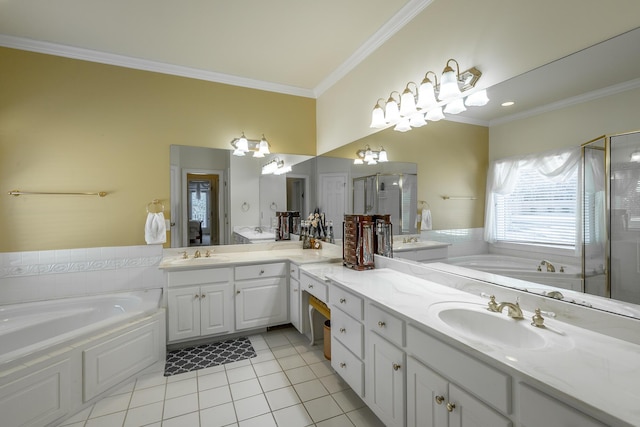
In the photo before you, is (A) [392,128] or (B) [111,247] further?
(B) [111,247]

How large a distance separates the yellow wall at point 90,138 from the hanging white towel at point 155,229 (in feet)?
0.47

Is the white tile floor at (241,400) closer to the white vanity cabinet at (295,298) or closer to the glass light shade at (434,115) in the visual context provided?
the white vanity cabinet at (295,298)

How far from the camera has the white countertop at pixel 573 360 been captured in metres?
0.78

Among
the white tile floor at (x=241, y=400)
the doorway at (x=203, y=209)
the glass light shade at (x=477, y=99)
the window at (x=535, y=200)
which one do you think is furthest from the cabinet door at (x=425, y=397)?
the doorway at (x=203, y=209)

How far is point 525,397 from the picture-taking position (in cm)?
91

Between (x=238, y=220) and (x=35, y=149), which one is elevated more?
(x=35, y=149)

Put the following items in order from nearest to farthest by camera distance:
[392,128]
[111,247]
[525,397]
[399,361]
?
[525,397] → [399,361] → [392,128] → [111,247]

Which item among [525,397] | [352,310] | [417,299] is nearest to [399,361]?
[417,299]

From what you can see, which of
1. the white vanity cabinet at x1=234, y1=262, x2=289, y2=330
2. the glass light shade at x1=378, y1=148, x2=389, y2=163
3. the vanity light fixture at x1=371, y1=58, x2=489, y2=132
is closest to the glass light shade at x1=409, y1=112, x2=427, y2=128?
the vanity light fixture at x1=371, y1=58, x2=489, y2=132

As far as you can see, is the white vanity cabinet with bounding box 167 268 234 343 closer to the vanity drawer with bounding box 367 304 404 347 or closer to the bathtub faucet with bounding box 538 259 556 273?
the vanity drawer with bounding box 367 304 404 347

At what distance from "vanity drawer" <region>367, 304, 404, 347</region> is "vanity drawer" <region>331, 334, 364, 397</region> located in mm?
312

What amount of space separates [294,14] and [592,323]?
2.54 m

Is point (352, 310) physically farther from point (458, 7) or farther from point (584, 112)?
point (458, 7)

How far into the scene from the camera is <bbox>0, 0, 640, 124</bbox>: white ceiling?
142cm
